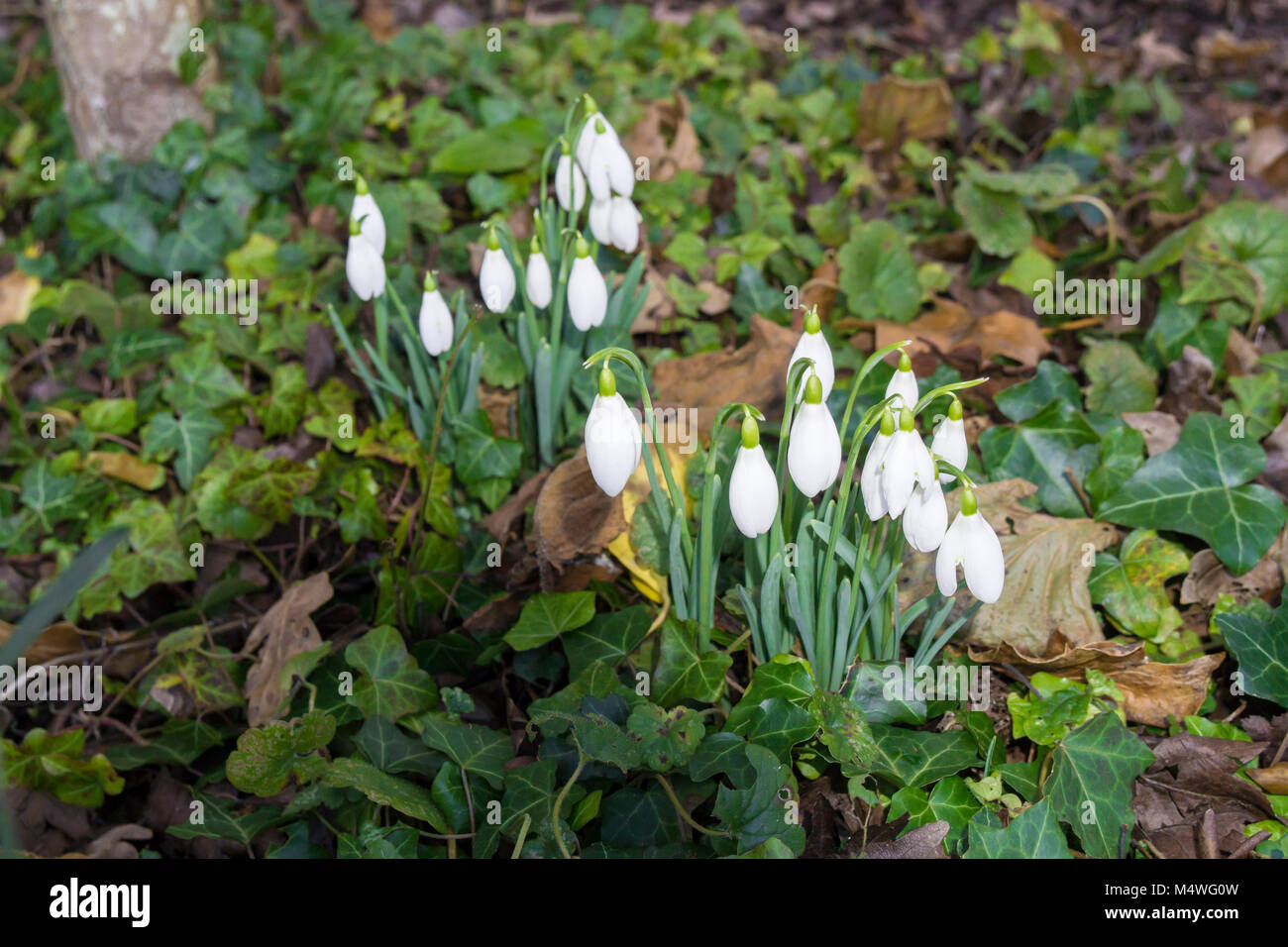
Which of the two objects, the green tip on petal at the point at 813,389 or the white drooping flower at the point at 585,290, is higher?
the white drooping flower at the point at 585,290

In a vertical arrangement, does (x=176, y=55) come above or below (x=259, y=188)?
above

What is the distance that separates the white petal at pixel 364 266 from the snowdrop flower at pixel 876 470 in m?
1.20

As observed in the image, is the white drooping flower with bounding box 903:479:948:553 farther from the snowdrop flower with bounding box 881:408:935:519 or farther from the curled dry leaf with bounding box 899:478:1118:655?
the curled dry leaf with bounding box 899:478:1118:655

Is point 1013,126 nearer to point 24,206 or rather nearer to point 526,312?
point 526,312

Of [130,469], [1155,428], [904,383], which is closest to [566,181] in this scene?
[904,383]

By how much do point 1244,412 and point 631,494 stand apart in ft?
4.81

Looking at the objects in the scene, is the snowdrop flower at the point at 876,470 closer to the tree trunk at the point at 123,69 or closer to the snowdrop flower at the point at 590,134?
the snowdrop flower at the point at 590,134

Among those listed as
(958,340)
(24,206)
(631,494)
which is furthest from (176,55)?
(958,340)

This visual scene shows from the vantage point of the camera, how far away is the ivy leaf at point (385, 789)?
5.56ft

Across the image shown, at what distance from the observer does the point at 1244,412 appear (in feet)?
7.79

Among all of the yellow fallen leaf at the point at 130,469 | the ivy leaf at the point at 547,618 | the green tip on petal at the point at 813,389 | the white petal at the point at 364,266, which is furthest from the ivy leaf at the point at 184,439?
the green tip on petal at the point at 813,389

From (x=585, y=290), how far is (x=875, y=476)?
78cm

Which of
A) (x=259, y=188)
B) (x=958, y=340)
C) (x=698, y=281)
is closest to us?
(x=958, y=340)

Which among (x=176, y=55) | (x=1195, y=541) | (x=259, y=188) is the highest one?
(x=176, y=55)
